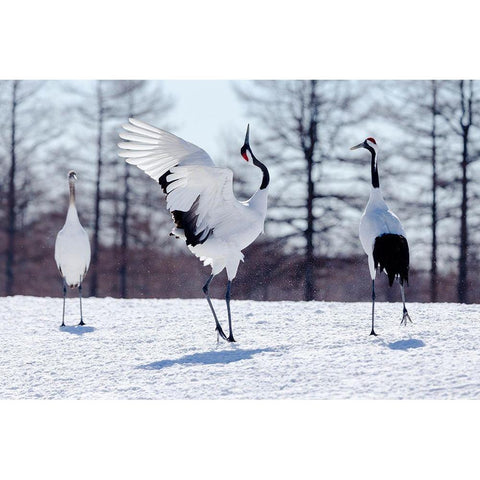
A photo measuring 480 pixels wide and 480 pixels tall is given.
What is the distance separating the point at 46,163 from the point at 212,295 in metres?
4.63

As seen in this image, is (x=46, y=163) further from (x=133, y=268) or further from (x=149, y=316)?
(x=149, y=316)

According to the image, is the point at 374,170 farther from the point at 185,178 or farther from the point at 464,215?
the point at 464,215

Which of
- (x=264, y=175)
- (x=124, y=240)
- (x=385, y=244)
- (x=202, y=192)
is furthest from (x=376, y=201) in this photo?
(x=124, y=240)

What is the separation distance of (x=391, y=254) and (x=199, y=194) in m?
2.12

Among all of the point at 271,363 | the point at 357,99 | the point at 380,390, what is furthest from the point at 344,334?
the point at 357,99

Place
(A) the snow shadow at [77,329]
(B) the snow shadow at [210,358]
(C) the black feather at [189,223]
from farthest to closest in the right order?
(A) the snow shadow at [77,329] → (C) the black feather at [189,223] → (B) the snow shadow at [210,358]

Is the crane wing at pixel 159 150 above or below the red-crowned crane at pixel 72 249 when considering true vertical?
above

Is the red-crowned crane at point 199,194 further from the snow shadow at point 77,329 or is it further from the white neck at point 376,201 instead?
the snow shadow at point 77,329

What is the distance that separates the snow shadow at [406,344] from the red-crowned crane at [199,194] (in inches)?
67.9

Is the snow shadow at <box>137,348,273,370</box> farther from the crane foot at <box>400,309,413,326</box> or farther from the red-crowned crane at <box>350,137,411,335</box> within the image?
the crane foot at <box>400,309,413,326</box>

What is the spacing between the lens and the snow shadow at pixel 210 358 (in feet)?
24.2

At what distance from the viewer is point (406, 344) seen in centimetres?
768

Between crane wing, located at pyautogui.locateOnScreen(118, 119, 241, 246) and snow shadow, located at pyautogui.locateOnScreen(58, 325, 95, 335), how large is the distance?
2428 millimetres

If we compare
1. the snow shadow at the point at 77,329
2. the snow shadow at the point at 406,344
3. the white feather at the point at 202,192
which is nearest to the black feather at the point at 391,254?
the snow shadow at the point at 406,344
